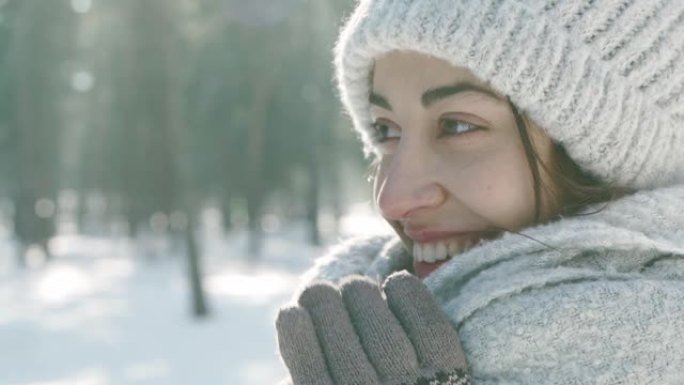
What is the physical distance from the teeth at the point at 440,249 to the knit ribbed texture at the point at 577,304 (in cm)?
9

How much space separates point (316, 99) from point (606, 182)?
23.3 m

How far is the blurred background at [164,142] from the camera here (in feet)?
47.4

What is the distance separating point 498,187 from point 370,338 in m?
0.32

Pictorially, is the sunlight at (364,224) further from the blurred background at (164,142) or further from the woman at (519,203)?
the blurred background at (164,142)

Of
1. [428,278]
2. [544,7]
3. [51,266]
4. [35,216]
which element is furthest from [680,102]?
[51,266]

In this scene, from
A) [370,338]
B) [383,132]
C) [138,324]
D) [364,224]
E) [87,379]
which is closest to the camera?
[370,338]

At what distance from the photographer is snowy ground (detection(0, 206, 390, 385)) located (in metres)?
9.97

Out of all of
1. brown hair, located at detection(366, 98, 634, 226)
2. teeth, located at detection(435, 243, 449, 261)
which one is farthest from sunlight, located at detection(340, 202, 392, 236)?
brown hair, located at detection(366, 98, 634, 226)

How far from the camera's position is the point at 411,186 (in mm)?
1237

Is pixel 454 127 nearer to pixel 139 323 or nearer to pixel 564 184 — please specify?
pixel 564 184

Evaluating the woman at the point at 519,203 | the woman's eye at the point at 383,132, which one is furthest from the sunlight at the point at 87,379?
the woman at the point at 519,203

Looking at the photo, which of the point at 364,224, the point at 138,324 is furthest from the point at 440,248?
the point at 364,224

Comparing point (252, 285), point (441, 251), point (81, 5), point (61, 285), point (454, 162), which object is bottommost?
point (441, 251)

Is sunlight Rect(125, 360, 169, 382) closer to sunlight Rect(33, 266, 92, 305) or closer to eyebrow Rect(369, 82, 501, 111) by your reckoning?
sunlight Rect(33, 266, 92, 305)
